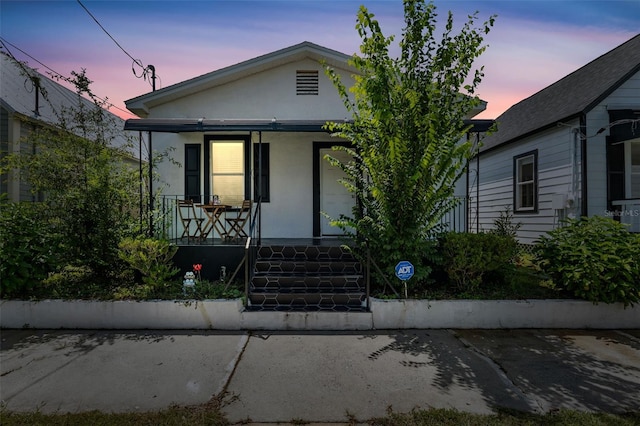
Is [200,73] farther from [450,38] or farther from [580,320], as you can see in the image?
[580,320]

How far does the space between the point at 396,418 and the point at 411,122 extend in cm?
372

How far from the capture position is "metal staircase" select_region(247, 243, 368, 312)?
516 centimetres

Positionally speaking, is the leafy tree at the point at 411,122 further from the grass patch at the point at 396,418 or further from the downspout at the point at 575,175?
the downspout at the point at 575,175

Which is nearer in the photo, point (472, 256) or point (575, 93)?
point (472, 256)

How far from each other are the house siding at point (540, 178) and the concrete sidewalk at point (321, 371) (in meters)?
2.99

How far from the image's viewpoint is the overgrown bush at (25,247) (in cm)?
497

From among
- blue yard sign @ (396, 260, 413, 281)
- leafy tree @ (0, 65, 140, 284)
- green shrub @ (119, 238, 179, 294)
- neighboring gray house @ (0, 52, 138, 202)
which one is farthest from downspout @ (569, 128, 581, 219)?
neighboring gray house @ (0, 52, 138, 202)

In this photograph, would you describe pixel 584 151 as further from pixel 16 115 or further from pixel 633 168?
pixel 16 115

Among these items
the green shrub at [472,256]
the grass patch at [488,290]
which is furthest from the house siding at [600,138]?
the green shrub at [472,256]

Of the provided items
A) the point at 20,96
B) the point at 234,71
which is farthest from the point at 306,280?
the point at 20,96

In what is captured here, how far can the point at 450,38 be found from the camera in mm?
5027

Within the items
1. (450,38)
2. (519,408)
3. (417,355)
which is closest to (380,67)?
(450,38)

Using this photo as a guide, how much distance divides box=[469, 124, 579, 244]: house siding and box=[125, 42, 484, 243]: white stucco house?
11.4 feet

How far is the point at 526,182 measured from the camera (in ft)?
32.6
